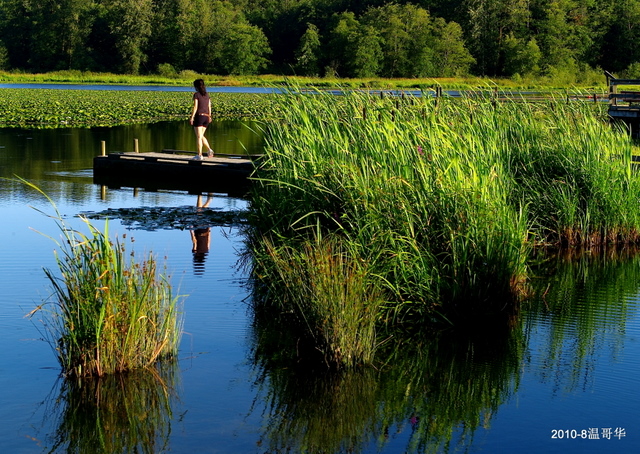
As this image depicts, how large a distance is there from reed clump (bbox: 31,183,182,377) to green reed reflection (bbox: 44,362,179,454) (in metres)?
0.14

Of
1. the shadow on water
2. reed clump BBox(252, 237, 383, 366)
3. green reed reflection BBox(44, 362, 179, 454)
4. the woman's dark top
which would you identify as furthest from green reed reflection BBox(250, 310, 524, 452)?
the woman's dark top

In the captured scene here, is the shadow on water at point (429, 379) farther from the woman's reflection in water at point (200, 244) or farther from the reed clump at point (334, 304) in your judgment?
the woman's reflection in water at point (200, 244)

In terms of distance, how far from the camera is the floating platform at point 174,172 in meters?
16.8

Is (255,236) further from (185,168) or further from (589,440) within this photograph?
(185,168)

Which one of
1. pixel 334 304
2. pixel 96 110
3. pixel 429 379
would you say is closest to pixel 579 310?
pixel 429 379

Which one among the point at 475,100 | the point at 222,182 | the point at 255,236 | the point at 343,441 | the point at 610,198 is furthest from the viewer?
the point at 222,182

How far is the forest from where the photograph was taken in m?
82.6

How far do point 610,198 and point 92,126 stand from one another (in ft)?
80.6

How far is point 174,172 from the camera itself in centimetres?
1762

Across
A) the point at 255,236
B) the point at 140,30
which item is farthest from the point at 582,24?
the point at 255,236

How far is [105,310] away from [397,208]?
123 inches

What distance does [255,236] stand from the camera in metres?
9.74

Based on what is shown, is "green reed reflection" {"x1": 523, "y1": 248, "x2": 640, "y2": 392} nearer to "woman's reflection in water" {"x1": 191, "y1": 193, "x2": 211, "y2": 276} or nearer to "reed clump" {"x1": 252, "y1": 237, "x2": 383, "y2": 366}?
"reed clump" {"x1": 252, "y1": 237, "x2": 383, "y2": 366}

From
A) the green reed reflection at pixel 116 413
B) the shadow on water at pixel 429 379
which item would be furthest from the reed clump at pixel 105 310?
the shadow on water at pixel 429 379
